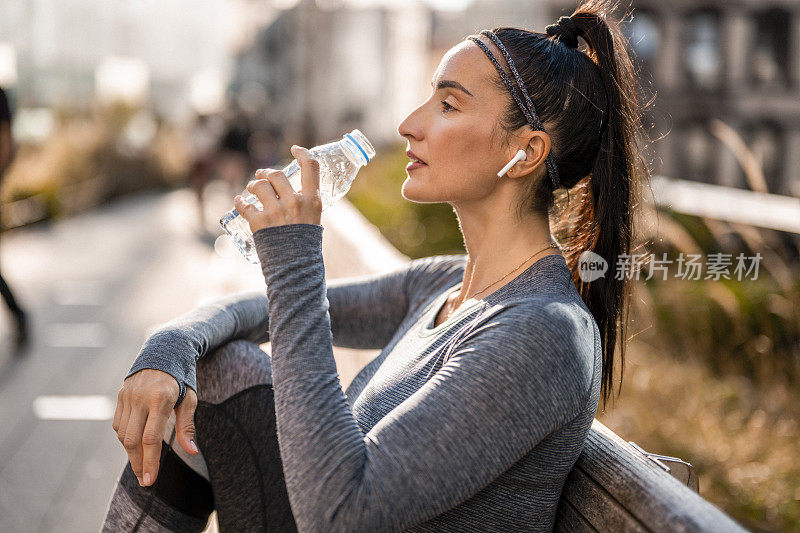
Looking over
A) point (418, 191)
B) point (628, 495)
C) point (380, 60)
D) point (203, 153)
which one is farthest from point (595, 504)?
point (380, 60)

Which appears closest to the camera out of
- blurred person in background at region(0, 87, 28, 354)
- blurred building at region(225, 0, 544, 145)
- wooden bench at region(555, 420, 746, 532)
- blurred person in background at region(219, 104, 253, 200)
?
wooden bench at region(555, 420, 746, 532)

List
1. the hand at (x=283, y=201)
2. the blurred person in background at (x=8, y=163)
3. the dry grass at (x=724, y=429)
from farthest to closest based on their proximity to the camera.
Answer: the blurred person in background at (x=8, y=163), the dry grass at (x=724, y=429), the hand at (x=283, y=201)

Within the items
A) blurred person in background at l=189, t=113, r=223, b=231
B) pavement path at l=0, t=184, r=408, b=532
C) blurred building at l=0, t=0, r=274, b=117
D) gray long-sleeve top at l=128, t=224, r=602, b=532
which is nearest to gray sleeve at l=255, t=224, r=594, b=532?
gray long-sleeve top at l=128, t=224, r=602, b=532

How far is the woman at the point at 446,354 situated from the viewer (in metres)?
1.52

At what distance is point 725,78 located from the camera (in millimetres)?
25531

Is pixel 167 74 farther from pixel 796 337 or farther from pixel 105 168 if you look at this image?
pixel 796 337

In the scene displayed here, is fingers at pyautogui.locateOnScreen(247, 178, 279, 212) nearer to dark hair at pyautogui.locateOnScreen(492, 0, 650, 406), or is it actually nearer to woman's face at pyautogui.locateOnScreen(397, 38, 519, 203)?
woman's face at pyautogui.locateOnScreen(397, 38, 519, 203)

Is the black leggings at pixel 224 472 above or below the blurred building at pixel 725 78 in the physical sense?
above

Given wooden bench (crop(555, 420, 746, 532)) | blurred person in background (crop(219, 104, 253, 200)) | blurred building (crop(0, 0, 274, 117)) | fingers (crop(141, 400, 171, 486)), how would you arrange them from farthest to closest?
blurred building (crop(0, 0, 274, 117)), blurred person in background (crop(219, 104, 253, 200)), fingers (crop(141, 400, 171, 486)), wooden bench (crop(555, 420, 746, 532))

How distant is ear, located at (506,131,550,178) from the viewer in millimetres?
2000

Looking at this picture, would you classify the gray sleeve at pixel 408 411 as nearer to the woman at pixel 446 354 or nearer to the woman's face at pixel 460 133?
the woman at pixel 446 354

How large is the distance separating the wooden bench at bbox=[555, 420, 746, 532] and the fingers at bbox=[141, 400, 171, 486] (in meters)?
0.89

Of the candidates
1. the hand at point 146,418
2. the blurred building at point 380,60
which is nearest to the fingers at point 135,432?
the hand at point 146,418

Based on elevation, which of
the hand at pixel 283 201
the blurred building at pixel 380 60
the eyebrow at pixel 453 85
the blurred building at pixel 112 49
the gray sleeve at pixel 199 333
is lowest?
the blurred building at pixel 380 60
